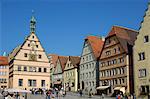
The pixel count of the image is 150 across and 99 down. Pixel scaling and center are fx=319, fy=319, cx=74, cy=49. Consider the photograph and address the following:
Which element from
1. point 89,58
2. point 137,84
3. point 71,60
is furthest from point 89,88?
point 137,84

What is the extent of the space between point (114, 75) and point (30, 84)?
69.5 ft

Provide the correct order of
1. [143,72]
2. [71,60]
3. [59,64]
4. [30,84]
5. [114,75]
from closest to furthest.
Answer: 1. [143,72]
2. [114,75]
3. [30,84]
4. [71,60]
5. [59,64]

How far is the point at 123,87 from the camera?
67.4 m

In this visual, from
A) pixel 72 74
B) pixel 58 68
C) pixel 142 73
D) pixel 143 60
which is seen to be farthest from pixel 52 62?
pixel 143 60

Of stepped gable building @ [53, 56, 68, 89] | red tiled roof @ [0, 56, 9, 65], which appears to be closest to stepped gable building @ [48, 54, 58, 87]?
stepped gable building @ [53, 56, 68, 89]

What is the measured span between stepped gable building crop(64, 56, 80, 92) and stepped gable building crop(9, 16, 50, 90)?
41.8 feet

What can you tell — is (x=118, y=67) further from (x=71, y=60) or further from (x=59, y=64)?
(x=59, y=64)

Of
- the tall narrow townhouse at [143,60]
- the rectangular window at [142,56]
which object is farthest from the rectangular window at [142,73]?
the rectangular window at [142,56]

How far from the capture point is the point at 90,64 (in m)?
83.9

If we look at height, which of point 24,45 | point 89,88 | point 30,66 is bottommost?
point 89,88

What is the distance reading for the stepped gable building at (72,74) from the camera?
92.2 meters

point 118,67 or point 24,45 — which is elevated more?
point 24,45

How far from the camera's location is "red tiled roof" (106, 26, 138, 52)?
230ft

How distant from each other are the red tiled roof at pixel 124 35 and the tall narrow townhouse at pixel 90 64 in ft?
35.0
